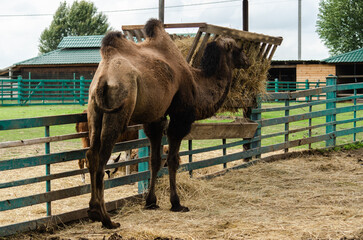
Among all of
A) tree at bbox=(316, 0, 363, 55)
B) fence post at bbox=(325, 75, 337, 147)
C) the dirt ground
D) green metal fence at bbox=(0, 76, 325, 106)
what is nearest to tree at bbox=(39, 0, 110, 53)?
tree at bbox=(316, 0, 363, 55)

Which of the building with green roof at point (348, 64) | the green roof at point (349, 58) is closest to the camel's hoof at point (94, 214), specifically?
the building with green roof at point (348, 64)

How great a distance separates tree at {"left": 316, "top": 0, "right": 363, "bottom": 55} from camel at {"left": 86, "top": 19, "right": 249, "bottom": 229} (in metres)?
47.6

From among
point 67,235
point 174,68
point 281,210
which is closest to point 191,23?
point 174,68

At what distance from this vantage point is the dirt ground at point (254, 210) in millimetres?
4992

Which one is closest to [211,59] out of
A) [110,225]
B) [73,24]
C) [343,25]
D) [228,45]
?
[228,45]

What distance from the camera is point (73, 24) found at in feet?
221

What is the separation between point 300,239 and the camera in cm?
480

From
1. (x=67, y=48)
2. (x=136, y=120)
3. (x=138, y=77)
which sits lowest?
(x=136, y=120)

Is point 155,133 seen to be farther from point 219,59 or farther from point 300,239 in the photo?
point 300,239

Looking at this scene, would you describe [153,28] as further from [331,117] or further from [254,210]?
[331,117]

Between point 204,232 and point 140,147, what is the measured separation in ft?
6.61

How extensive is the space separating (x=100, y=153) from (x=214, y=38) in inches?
143

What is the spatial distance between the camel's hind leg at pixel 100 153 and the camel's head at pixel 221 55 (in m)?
2.23

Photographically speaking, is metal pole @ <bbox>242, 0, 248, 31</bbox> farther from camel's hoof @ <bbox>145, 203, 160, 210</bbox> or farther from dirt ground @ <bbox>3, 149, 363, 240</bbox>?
camel's hoof @ <bbox>145, 203, 160, 210</bbox>
